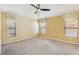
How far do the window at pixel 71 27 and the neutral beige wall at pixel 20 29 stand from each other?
349 cm

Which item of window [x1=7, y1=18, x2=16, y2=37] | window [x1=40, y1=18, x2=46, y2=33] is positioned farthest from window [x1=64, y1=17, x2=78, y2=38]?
window [x1=7, y1=18, x2=16, y2=37]

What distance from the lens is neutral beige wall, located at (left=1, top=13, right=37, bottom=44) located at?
635cm

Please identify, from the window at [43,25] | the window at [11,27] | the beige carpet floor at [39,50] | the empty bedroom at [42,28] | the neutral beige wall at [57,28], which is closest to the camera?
the beige carpet floor at [39,50]

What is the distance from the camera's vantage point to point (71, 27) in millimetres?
6723

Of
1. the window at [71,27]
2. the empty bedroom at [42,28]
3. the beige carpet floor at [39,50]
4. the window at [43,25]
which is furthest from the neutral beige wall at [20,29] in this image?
the window at [71,27]

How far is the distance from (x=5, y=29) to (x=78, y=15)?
4.69m

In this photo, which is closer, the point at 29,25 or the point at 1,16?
the point at 1,16

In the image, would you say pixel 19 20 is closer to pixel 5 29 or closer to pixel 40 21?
pixel 5 29

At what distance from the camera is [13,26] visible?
284 inches

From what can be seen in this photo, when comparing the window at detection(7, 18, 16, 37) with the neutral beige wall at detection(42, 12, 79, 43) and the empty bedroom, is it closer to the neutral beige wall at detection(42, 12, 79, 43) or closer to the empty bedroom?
the empty bedroom

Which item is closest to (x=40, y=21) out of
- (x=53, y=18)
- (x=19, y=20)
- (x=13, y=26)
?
(x=53, y=18)

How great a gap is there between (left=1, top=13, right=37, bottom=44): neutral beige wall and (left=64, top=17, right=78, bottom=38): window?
3.49 meters

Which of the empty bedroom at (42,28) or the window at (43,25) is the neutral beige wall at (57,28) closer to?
the empty bedroom at (42,28)

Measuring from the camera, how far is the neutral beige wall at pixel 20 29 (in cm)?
635
